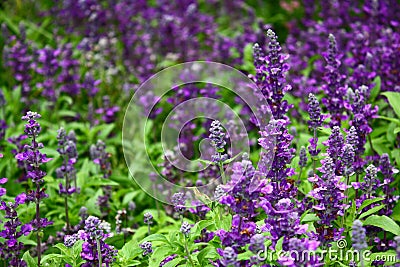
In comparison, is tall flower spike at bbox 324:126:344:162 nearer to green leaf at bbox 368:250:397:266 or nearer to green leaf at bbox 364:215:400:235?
green leaf at bbox 364:215:400:235

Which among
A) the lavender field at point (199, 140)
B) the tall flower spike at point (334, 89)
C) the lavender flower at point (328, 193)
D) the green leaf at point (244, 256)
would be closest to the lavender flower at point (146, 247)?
the lavender field at point (199, 140)

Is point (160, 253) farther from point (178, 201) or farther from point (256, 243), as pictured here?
point (256, 243)

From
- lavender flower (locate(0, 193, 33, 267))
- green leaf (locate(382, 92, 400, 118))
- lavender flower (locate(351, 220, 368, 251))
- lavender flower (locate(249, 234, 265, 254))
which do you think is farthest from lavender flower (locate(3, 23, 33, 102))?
lavender flower (locate(351, 220, 368, 251))

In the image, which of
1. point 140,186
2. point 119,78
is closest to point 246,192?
point 140,186

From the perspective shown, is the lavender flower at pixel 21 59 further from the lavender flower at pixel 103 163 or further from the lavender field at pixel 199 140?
the lavender flower at pixel 103 163

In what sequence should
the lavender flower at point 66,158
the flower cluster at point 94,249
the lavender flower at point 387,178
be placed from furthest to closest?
the lavender flower at point 66,158
the lavender flower at point 387,178
the flower cluster at point 94,249

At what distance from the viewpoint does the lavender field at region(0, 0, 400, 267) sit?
3.55m

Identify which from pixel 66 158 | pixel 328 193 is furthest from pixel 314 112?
pixel 66 158

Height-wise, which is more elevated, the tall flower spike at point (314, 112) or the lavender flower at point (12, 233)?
the tall flower spike at point (314, 112)

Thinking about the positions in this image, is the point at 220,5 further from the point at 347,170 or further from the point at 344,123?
the point at 347,170

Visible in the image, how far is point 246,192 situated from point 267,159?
1.56ft

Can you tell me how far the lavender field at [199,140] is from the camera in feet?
11.6

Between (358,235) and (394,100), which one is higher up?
(394,100)

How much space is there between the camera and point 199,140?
6293 mm
